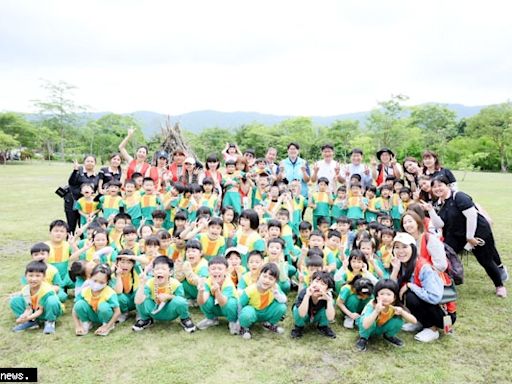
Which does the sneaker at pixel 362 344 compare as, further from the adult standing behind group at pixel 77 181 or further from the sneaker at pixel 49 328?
the adult standing behind group at pixel 77 181

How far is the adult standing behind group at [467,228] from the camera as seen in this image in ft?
18.6

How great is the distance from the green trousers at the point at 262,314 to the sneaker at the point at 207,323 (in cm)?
47

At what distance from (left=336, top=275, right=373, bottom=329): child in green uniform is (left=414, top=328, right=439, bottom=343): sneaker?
2.23 feet

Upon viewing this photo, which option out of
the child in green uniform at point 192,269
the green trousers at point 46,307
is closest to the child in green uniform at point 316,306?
the child in green uniform at point 192,269

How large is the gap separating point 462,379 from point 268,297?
210cm

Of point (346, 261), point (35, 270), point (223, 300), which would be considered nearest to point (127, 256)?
point (35, 270)

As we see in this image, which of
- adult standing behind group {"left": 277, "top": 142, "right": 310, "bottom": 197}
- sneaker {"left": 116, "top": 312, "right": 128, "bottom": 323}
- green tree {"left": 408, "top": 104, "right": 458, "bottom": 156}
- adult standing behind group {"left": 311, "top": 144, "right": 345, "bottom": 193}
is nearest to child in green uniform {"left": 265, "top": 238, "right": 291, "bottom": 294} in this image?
sneaker {"left": 116, "top": 312, "right": 128, "bottom": 323}

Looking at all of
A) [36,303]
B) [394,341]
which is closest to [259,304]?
[394,341]

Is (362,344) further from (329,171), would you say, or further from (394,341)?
(329,171)

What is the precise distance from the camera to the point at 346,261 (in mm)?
5309

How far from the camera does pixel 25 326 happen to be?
4590 mm

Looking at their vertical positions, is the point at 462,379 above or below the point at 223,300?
below

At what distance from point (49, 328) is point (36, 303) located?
340 millimetres

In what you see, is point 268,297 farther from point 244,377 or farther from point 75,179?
point 75,179
